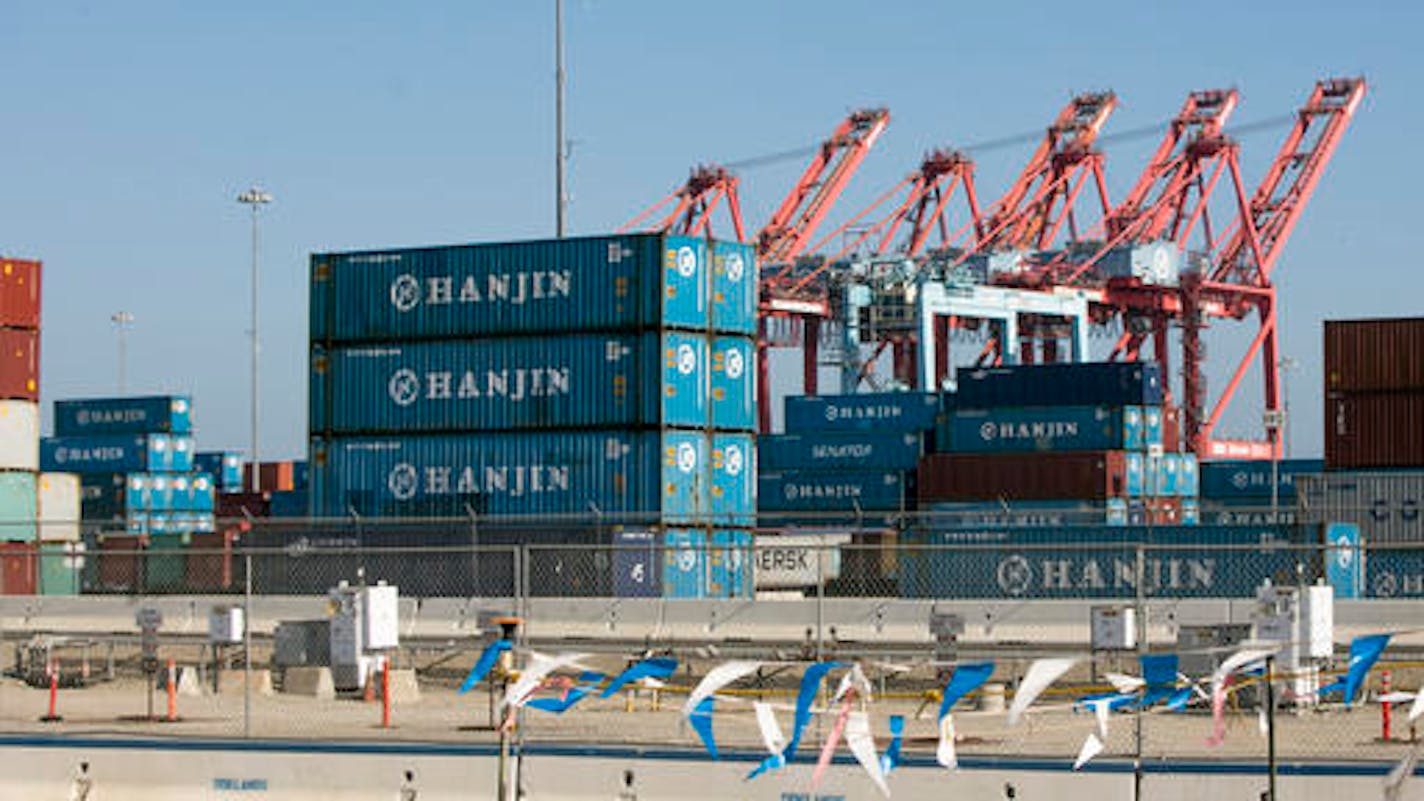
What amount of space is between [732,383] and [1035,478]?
18.6 meters

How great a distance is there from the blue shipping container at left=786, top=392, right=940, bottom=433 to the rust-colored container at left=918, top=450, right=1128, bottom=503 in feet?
40.8

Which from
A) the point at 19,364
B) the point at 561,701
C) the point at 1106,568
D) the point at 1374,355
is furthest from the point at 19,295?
the point at 561,701

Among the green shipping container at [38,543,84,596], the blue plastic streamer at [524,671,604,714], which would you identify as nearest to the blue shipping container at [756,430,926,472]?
the green shipping container at [38,543,84,596]

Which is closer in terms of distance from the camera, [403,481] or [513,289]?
[513,289]

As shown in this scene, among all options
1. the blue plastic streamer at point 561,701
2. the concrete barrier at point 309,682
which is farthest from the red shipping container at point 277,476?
the blue plastic streamer at point 561,701

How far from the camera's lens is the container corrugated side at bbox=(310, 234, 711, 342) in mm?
48125

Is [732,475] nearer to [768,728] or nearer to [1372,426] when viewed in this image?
[1372,426]

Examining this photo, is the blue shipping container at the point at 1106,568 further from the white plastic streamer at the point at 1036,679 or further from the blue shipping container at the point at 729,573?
the white plastic streamer at the point at 1036,679

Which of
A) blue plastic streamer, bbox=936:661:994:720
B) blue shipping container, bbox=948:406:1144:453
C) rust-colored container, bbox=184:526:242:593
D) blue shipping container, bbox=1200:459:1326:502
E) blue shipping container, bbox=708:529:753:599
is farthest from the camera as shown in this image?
blue shipping container, bbox=1200:459:1326:502

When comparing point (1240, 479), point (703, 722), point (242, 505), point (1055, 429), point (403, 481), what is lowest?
point (703, 722)

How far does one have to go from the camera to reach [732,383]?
162ft

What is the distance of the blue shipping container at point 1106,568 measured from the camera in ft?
152

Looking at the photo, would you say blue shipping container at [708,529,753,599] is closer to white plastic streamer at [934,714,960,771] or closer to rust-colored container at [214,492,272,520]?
white plastic streamer at [934,714,960,771]

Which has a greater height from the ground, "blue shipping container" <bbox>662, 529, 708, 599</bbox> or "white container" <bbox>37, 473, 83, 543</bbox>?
"white container" <bbox>37, 473, 83, 543</bbox>
